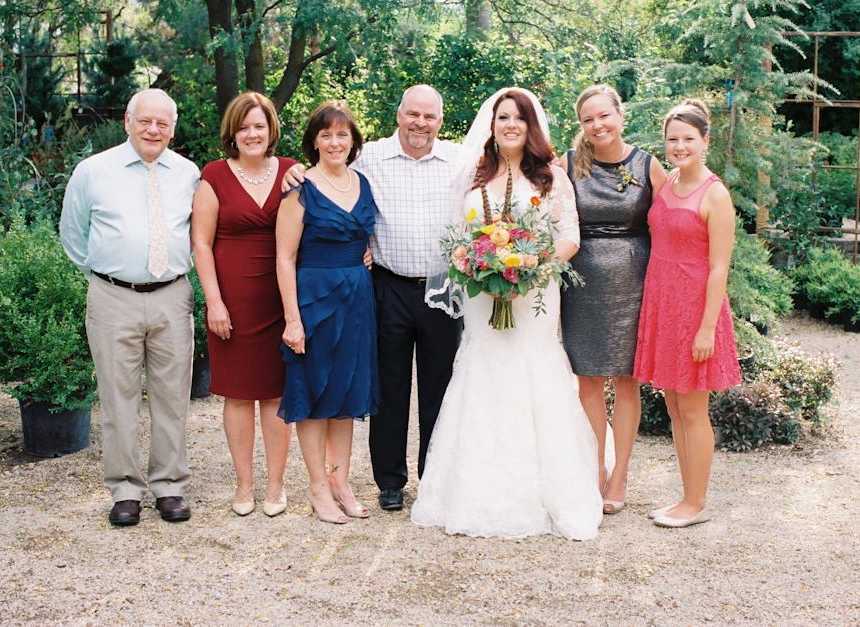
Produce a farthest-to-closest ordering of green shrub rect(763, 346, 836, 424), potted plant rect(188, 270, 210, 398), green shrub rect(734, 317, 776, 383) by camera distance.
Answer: potted plant rect(188, 270, 210, 398) < green shrub rect(734, 317, 776, 383) < green shrub rect(763, 346, 836, 424)

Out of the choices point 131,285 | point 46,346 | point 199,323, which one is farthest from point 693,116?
point 199,323

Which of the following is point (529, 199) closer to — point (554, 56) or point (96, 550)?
point (96, 550)

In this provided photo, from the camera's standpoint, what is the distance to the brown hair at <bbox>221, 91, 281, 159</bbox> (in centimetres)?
499

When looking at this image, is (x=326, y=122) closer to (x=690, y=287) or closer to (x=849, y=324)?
(x=690, y=287)

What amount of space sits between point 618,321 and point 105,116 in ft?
39.7

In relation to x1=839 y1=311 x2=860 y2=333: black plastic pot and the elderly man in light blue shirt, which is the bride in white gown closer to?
the elderly man in light blue shirt

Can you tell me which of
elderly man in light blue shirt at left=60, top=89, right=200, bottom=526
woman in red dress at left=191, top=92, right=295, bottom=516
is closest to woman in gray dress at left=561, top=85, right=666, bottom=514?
woman in red dress at left=191, top=92, right=295, bottom=516

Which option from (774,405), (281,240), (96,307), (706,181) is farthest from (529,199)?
(774,405)

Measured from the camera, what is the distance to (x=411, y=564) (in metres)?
4.71

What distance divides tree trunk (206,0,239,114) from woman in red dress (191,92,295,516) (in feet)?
18.3

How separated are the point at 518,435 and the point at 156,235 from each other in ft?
6.52

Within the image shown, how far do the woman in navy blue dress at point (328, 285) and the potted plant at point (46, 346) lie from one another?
1.75m

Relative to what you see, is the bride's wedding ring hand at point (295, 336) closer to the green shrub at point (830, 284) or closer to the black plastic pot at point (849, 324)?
the green shrub at point (830, 284)

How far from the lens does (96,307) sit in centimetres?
507
